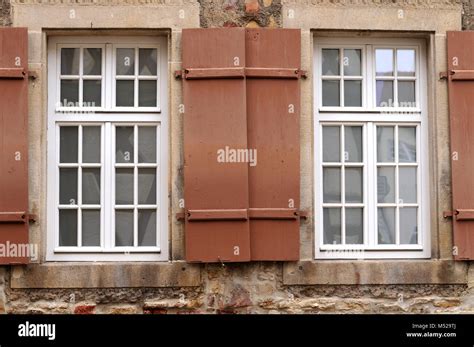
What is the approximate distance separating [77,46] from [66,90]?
1.21ft

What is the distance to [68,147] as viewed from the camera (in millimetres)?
7418

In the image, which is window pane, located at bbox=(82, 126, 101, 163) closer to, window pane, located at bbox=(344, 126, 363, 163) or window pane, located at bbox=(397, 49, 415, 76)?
window pane, located at bbox=(344, 126, 363, 163)

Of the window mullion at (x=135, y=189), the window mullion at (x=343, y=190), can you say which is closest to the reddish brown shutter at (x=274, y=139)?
the window mullion at (x=343, y=190)

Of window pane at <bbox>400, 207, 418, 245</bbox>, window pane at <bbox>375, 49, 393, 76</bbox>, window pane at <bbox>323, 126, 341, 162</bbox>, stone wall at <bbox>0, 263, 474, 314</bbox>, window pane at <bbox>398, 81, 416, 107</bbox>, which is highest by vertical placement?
window pane at <bbox>375, 49, 393, 76</bbox>

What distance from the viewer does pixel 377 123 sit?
7504mm

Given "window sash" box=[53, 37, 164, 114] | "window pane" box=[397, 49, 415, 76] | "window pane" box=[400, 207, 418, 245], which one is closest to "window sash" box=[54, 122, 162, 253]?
"window sash" box=[53, 37, 164, 114]

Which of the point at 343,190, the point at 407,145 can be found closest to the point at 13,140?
the point at 343,190

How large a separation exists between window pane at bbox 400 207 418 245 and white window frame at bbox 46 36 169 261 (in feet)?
6.24

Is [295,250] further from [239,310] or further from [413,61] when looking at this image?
[413,61]

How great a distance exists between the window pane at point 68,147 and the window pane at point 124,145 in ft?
1.08

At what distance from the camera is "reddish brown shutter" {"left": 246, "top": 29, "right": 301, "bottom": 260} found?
7207 mm

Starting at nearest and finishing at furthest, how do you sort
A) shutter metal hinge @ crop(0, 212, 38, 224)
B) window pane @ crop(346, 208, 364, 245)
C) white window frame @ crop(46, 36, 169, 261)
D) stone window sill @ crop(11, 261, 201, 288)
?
shutter metal hinge @ crop(0, 212, 38, 224) → stone window sill @ crop(11, 261, 201, 288) → white window frame @ crop(46, 36, 169, 261) → window pane @ crop(346, 208, 364, 245)

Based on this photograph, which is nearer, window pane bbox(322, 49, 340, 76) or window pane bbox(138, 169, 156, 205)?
window pane bbox(138, 169, 156, 205)

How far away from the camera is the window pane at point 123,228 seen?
7.39 metres
